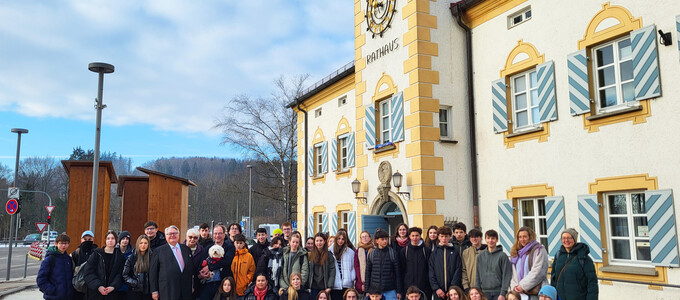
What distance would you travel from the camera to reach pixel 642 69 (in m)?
9.05

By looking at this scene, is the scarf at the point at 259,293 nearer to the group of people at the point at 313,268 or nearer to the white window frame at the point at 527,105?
the group of people at the point at 313,268

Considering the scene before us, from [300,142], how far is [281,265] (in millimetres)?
14836

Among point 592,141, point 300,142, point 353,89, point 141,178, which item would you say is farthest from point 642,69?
point 300,142

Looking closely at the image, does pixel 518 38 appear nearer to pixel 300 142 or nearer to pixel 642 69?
pixel 642 69

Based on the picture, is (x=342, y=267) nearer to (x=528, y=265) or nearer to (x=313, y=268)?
(x=313, y=268)

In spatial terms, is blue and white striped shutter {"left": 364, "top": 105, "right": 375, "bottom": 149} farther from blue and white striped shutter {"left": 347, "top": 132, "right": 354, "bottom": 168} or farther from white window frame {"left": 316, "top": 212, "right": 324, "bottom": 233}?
white window frame {"left": 316, "top": 212, "right": 324, "bottom": 233}

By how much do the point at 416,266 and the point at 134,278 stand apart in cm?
411

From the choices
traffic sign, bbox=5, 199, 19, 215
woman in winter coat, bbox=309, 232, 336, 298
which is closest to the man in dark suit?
woman in winter coat, bbox=309, 232, 336, 298

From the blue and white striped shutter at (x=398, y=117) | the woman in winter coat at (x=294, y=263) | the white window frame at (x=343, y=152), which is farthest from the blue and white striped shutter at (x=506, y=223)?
the white window frame at (x=343, y=152)

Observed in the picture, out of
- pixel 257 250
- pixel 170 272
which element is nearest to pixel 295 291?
pixel 257 250

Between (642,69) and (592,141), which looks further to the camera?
(592,141)

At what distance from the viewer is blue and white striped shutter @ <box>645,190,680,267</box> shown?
8539 millimetres

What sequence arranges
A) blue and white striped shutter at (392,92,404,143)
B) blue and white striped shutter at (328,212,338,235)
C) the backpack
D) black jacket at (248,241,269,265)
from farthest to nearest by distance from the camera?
blue and white striped shutter at (328,212,338,235)
blue and white striped shutter at (392,92,404,143)
black jacket at (248,241,269,265)
the backpack

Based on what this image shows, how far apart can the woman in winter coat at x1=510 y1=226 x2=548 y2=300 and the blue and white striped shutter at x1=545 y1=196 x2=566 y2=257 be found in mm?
3787
